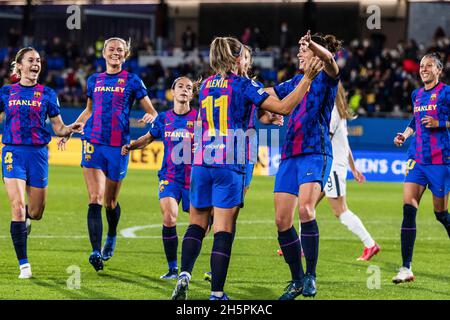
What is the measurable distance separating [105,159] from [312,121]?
2958 mm

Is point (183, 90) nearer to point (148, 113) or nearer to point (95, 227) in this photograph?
point (148, 113)

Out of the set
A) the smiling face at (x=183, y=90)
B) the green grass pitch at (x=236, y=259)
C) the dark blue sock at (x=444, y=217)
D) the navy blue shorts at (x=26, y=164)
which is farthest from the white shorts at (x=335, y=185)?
the navy blue shorts at (x=26, y=164)

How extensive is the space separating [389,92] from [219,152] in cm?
2424

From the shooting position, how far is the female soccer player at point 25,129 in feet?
31.8

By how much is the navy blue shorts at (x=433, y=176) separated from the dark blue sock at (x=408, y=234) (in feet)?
1.07

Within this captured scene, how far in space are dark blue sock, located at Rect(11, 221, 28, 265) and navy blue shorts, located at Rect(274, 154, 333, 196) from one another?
109 inches

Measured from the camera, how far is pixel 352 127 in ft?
97.3

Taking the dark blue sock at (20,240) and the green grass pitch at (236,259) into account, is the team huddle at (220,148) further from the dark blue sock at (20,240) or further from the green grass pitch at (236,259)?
the green grass pitch at (236,259)

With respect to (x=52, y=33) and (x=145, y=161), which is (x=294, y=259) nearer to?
(x=145, y=161)

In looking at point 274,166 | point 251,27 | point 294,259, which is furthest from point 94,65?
point 294,259

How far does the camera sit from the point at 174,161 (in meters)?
10.0

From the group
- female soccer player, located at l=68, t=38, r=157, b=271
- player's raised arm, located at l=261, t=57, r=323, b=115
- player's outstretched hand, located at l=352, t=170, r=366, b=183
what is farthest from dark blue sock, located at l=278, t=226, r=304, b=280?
player's outstretched hand, located at l=352, t=170, r=366, b=183

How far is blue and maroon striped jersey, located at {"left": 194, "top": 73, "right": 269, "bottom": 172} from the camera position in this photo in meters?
7.65

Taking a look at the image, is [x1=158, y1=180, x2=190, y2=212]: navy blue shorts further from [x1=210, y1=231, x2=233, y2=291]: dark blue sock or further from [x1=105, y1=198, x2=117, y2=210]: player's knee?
[x1=210, y1=231, x2=233, y2=291]: dark blue sock
